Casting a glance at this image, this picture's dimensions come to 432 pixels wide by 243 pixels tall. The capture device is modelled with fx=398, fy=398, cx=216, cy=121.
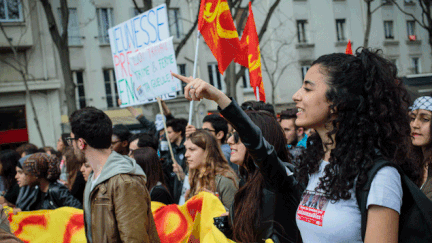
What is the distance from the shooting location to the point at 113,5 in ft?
68.7

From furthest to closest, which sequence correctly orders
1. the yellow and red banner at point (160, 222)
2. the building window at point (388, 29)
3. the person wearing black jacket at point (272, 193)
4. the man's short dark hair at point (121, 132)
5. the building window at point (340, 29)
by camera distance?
the building window at point (388, 29) < the building window at point (340, 29) < the man's short dark hair at point (121, 132) < the yellow and red banner at point (160, 222) < the person wearing black jacket at point (272, 193)

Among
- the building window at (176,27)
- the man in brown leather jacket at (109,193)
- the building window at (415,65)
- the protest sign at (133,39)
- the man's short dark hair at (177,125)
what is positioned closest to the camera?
the man in brown leather jacket at (109,193)

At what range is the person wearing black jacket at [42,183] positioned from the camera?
4336 mm

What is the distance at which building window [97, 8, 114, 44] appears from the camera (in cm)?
2084

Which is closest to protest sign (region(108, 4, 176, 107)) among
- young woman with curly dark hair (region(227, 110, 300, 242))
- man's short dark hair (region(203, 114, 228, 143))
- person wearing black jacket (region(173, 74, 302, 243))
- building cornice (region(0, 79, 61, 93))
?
man's short dark hair (region(203, 114, 228, 143))

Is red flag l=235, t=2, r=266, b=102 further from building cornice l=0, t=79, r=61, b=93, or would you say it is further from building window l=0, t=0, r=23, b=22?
building window l=0, t=0, r=23, b=22

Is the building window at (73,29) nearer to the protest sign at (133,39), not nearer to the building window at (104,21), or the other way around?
the building window at (104,21)

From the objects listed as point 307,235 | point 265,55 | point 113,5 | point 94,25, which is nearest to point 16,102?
point 94,25

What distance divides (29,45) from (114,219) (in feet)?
60.3

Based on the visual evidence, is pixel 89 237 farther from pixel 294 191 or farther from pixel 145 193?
pixel 294 191

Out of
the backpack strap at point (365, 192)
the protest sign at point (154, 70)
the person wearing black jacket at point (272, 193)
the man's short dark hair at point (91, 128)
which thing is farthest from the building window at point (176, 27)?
the backpack strap at point (365, 192)

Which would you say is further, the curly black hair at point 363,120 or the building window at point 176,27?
the building window at point 176,27

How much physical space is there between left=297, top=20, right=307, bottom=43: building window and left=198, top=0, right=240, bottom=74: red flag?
70.4 ft

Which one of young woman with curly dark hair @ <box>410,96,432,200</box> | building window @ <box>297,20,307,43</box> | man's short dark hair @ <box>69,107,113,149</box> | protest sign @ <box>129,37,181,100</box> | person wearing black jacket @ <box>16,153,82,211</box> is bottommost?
person wearing black jacket @ <box>16,153,82,211</box>
